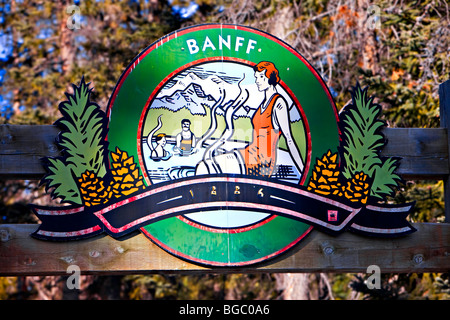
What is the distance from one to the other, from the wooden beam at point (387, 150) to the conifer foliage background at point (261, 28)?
14 cm

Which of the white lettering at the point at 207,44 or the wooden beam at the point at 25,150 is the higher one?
the white lettering at the point at 207,44

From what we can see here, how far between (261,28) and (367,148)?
4287 millimetres

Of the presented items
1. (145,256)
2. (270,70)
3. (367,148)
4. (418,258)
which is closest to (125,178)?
(145,256)

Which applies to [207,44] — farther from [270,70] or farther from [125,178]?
[125,178]

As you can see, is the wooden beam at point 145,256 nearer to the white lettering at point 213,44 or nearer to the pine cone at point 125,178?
the pine cone at point 125,178

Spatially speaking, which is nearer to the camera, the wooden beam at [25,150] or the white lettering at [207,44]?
the wooden beam at [25,150]

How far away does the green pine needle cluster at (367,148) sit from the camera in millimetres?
4070

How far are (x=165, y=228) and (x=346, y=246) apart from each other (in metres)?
1.19

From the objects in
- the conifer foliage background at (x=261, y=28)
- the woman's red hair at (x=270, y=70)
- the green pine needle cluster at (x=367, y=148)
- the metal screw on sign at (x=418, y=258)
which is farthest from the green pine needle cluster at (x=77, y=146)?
the metal screw on sign at (x=418, y=258)

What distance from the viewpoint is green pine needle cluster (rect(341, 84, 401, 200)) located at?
4070 millimetres

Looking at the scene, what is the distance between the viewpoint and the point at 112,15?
1189 centimetres

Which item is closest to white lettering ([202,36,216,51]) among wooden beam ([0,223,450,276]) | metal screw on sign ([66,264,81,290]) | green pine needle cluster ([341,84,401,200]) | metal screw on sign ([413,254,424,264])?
green pine needle cluster ([341,84,401,200])
